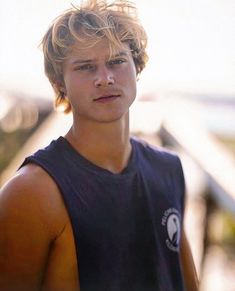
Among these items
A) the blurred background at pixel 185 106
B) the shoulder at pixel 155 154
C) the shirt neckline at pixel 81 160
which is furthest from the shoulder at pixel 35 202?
the blurred background at pixel 185 106

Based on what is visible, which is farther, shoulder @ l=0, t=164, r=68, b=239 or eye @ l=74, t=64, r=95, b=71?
eye @ l=74, t=64, r=95, b=71

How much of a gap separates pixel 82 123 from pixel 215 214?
116 centimetres

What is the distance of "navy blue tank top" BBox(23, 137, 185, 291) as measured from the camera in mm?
1642

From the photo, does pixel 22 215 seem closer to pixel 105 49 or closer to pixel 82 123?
pixel 82 123

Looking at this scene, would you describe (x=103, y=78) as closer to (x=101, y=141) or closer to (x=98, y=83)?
(x=98, y=83)

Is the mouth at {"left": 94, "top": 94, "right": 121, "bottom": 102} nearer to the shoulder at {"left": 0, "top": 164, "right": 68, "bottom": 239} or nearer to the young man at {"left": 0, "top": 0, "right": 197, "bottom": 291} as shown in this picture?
the young man at {"left": 0, "top": 0, "right": 197, "bottom": 291}

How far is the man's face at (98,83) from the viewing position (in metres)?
1.68

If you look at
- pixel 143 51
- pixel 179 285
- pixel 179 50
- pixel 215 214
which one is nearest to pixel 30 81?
pixel 179 50

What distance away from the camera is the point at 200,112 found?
10.4 feet

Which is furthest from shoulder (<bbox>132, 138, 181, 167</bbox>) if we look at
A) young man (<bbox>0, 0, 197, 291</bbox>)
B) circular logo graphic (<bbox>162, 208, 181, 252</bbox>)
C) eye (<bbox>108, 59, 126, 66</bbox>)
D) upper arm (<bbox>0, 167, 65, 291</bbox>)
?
upper arm (<bbox>0, 167, 65, 291</bbox>)

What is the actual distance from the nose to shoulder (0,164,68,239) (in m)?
0.23

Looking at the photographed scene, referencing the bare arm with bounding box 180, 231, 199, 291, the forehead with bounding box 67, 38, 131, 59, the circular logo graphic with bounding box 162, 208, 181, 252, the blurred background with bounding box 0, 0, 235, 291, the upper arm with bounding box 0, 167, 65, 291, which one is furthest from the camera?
the blurred background with bounding box 0, 0, 235, 291

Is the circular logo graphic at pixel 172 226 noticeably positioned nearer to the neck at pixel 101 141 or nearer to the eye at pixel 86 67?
the neck at pixel 101 141

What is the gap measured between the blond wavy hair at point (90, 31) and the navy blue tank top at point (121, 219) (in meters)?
0.20
